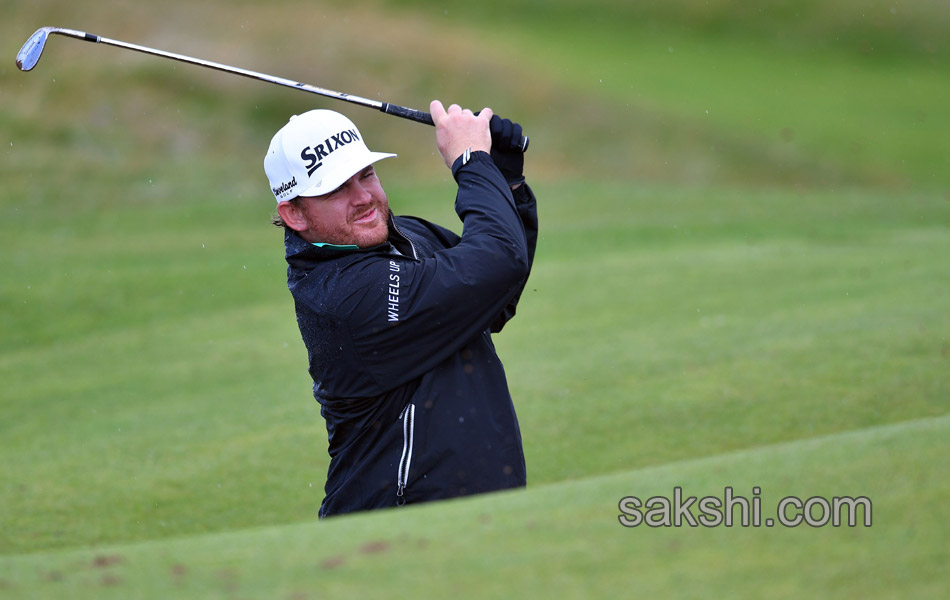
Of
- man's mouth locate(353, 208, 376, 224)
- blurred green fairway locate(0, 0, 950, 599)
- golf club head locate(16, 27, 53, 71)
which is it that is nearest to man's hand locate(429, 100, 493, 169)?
man's mouth locate(353, 208, 376, 224)

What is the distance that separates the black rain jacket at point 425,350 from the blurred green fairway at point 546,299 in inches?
14.8

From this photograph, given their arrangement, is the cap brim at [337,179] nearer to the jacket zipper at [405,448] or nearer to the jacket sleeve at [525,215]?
the jacket sleeve at [525,215]

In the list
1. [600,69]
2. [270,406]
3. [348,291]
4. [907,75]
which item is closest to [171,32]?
[600,69]

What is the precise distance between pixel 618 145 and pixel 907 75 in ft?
18.9

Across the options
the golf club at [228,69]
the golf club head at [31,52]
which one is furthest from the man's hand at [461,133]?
the golf club head at [31,52]

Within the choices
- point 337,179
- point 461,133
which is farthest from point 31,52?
point 461,133

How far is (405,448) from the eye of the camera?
129 inches

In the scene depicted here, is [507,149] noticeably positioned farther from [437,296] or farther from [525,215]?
[437,296]

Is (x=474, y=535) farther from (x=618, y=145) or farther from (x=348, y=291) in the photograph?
(x=618, y=145)

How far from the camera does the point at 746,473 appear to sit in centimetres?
275

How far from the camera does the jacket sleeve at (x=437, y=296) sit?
3188mm

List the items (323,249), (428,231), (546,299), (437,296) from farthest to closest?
1. (546,299)
2. (428,231)
3. (323,249)
4. (437,296)

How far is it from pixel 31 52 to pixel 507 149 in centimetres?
192

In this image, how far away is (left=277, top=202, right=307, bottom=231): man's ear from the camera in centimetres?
346
